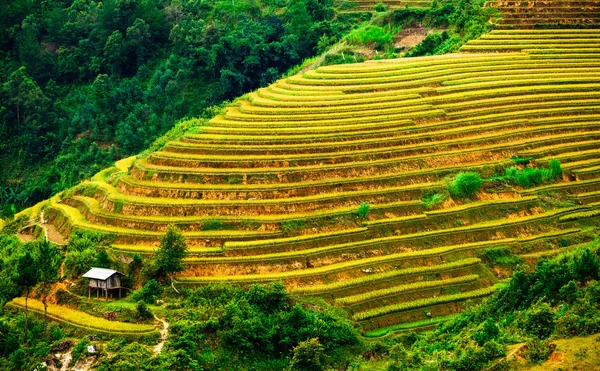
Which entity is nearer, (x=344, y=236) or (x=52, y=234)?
(x=344, y=236)

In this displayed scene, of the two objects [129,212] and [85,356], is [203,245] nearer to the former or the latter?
[129,212]

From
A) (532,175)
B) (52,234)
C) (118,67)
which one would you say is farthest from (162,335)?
(118,67)

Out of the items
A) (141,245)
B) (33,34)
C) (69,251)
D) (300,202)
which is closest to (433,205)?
(300,202)

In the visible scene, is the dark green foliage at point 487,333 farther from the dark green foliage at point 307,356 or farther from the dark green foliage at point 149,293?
the dark green foliage at point 149,293

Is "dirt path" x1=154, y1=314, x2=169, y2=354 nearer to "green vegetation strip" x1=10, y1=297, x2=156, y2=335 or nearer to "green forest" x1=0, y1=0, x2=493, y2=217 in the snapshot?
"green vegetation strip" x1=10, y1=297, x2=156, y2=335

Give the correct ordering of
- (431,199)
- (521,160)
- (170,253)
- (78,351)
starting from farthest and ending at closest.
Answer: (521,160) < (431,199) < (170,253) < (78,351)

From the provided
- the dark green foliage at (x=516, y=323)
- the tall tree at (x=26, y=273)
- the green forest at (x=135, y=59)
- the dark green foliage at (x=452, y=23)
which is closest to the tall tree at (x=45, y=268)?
the tall tree at (x=26, y=273)

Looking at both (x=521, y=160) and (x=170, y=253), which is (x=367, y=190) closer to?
(x=521, y=160)
